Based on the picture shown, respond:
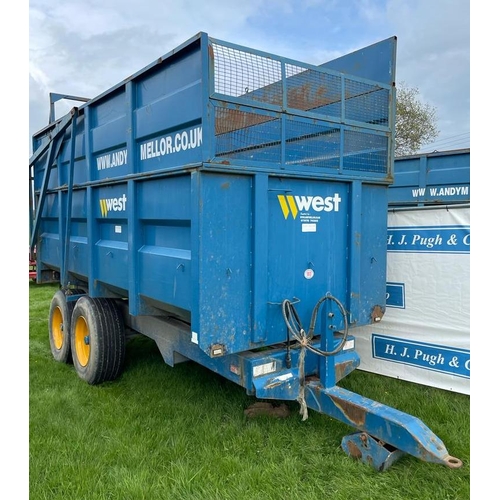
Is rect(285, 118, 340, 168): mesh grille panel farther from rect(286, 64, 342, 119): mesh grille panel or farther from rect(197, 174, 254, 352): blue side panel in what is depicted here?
rect(197, 174, 254, 352): blue side panel

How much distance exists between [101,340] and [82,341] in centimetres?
59

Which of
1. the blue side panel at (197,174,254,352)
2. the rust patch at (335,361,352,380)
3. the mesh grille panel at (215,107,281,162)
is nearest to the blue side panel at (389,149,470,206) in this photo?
the rust patch at (335,361,352,380)

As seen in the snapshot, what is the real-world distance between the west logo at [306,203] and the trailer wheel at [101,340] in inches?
90.8

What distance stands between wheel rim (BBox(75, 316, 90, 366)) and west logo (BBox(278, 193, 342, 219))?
2.69 metres

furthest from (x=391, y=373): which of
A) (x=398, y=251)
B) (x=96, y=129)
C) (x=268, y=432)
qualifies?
(x=96, y=129)

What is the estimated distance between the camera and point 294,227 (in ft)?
11.4

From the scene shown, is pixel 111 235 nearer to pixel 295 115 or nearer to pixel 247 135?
pixel 247 135

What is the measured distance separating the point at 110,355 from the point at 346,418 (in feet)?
8.33

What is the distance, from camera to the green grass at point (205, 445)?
9.57ft

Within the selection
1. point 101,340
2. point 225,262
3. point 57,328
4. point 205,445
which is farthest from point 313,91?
→ point 57,328

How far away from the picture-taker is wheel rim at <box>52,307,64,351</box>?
5.66 m

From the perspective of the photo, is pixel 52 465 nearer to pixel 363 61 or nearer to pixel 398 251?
pixel 398 251

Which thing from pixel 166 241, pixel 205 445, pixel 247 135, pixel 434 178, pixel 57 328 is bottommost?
pixel 205 445

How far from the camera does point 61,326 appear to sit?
5.54m
